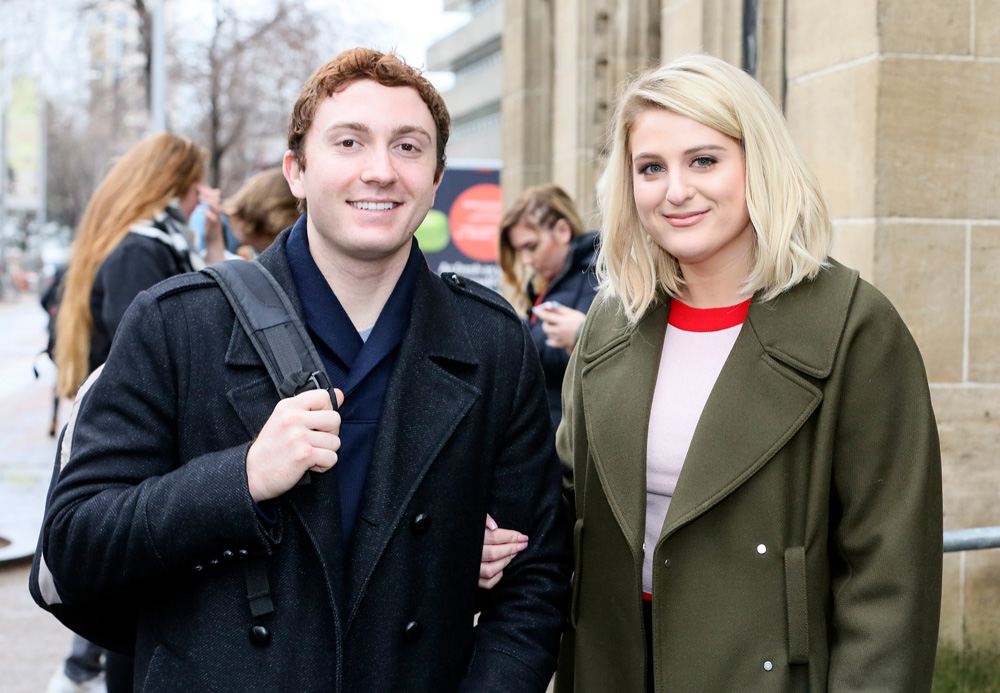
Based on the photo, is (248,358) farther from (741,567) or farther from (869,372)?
(869,372)

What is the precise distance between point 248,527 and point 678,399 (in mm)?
1014

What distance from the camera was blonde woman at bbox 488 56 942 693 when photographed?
7.38ft

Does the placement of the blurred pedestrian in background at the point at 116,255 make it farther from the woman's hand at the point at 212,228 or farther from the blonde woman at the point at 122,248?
the woman's hand at the point at 212,228

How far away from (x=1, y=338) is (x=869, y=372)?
3266cm

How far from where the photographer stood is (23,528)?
7.72m

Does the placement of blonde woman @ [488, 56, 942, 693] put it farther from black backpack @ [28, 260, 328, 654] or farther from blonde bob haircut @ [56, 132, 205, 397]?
blonde bob haircut @ [56, 132, 205, 397]

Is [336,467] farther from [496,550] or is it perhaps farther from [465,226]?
[465,226]

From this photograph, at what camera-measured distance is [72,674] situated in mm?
4547

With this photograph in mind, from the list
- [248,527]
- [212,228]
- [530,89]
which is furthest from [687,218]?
[530,89]

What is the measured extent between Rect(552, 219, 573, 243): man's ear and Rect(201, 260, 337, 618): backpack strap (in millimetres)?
3600

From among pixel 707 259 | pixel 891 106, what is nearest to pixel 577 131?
pixel 891 106

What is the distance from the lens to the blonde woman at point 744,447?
7.38 ft

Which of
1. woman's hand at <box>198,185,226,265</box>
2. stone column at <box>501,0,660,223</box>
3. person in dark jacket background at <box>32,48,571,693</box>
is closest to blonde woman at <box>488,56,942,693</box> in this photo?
person in dark jacket background at <box>32,48,571,693</box>

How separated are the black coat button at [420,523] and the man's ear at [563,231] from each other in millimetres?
3702
